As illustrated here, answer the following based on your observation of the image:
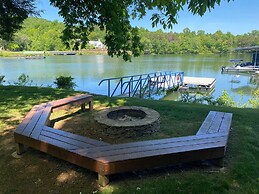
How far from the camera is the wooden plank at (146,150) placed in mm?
2133

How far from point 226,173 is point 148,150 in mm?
870

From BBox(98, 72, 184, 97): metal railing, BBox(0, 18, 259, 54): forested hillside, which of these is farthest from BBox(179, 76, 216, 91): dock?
BBox(0, 18, 259, 54): forested hillside

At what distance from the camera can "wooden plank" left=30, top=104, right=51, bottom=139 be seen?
260 centimetres

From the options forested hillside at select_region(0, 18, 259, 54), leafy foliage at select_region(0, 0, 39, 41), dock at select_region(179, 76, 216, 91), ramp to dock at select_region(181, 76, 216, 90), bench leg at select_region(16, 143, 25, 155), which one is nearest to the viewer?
bench leg at select_region(16, 143, 25, 155)

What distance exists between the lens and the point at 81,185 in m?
2.16

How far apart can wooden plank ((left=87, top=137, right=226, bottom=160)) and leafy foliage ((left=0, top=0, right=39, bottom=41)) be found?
18.2ft

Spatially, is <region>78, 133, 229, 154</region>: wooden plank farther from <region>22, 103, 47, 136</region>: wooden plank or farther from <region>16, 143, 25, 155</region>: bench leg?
<region>16, 143, 25, 155</region>: bench leg

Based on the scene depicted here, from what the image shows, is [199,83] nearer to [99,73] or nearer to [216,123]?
[99,73]

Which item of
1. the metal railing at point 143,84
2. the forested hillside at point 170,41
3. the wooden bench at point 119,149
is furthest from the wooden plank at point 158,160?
the forested hillside at point 170,41

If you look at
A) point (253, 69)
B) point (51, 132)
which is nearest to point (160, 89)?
point (51, 132)

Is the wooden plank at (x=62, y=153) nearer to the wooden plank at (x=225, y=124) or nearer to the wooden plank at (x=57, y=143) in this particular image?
the wooden plank at (x=57, y=143)

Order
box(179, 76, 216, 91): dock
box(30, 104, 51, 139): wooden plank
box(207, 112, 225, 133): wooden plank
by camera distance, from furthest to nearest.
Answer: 1. box(179, 76, 216, 91): dock
2. box(207, 112, 225, 133): wooden plank
3. box(30, 104, 51, 139): wooden plank

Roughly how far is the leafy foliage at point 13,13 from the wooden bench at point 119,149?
4.57 m

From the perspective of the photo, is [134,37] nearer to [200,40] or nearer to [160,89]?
[160,89]
